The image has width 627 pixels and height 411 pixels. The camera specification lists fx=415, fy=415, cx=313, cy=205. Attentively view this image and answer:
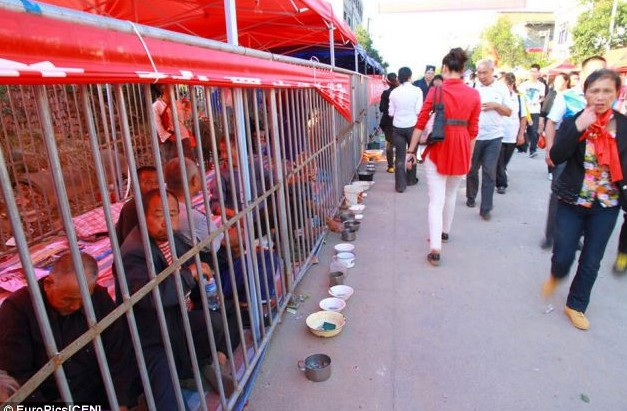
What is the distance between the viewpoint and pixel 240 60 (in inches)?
90.1

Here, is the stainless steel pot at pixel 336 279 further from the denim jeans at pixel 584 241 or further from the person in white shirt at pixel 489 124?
the person in white shirt at pixel 489 124

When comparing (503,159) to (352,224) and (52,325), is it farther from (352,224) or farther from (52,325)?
(52,325)

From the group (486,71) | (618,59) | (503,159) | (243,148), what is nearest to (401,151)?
(503,159)

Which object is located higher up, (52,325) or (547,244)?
(52,325)

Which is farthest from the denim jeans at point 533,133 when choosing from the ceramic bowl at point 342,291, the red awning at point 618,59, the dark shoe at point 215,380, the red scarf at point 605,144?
the red awning at point 618,59

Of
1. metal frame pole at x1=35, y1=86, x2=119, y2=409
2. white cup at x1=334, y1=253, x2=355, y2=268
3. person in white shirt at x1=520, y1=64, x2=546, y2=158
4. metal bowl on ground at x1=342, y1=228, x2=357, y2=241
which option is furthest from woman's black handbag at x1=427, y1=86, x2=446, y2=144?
person in white shirt at x1=520, y1=64, x2=546, y2=158

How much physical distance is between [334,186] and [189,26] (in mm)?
3466

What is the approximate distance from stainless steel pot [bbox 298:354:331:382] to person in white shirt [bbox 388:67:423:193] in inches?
185

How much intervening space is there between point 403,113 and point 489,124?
1.74 metres

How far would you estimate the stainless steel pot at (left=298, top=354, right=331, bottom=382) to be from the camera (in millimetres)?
2648

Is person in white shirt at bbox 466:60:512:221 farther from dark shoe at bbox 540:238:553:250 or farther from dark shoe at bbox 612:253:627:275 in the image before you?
dark shoe at bbox 612:253:627:275

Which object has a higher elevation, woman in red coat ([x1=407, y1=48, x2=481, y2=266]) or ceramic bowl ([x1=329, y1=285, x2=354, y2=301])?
woman in red coat ([x1=407, y1=48, x2=481, y2=266])

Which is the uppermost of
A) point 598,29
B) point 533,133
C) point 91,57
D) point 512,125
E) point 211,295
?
point 598,29

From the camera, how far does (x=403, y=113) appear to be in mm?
6820
